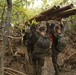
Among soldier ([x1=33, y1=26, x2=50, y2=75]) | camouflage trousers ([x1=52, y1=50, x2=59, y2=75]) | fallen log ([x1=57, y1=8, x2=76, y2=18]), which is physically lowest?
camouflage trousers ([x1=52, y1=50, x2=59, y2=75])

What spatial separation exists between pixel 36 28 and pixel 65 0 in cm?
336

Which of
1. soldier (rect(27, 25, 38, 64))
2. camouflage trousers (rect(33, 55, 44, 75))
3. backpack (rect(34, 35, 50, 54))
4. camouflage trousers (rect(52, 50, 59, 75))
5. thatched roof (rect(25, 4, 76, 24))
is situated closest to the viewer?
thatched roof (rect(25, 4, 76, 24))

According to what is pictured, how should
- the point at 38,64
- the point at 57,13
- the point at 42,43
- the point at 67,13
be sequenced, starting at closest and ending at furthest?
1. the point at 67,13
2. the point at 57,13
3. the point at 42,43
4. the point at 38,64

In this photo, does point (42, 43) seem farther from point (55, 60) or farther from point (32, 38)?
point (55, 60)

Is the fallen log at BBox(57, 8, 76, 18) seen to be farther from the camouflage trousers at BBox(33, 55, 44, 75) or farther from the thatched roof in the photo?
the camouflage trousers at BBox(33, 55, 44, 75)

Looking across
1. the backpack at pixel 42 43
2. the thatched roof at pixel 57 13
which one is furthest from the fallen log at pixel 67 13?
the backpack at pixel 42 43

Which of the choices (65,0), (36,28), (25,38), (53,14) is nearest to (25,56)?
(25,38)

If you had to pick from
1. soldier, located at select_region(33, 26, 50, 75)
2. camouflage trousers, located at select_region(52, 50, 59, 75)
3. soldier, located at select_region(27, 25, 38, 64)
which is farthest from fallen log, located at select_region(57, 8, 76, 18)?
camouflage trousers, located at select_region(52, 50, 59, 75)

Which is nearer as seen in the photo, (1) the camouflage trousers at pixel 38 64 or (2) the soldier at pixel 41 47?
(2) the soldier at pixel 41 47

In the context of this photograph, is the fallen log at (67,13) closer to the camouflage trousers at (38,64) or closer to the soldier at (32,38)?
the soldier at (32,38)

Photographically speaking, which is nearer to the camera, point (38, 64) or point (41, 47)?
point (41, 47)

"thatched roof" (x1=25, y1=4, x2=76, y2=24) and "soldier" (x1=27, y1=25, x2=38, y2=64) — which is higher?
"thatched roof" (x1=25, y1=4, x2=76, y2=24)

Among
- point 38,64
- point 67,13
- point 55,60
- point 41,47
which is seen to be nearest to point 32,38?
point 41,47

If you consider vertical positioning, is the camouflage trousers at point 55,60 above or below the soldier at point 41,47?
below
